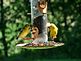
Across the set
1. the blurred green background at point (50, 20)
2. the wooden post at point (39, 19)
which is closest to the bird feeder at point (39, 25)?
the wooden post at point (39, 19)

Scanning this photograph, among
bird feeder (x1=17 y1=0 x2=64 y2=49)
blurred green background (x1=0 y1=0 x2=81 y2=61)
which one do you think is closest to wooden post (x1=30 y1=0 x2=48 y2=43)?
bird feeder (x1=17 y1=0 x2=64 y2=49)

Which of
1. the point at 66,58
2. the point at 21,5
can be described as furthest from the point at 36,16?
the point at 66,58

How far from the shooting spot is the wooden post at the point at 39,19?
323 centimetres

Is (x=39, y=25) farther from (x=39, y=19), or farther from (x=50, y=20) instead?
(x=50, y=20)

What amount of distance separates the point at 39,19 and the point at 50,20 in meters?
6.48

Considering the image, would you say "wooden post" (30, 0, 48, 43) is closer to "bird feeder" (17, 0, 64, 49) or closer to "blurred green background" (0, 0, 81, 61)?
"bird feeder" (17, 0, 64, 49)

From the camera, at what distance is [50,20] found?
9828 millimetres

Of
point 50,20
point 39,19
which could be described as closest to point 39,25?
point 39,19

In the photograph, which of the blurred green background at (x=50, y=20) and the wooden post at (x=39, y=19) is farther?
the blurred green background at (x=50, y=20)

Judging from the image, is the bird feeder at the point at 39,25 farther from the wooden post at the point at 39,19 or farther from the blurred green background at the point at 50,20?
the blurred green background at the point at 50,20

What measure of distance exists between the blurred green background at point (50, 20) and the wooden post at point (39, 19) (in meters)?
6.17

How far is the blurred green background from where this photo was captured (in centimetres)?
963

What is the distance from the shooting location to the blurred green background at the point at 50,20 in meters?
9.63

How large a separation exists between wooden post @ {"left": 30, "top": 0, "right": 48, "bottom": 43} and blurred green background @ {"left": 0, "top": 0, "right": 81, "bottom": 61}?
617 centimetres
